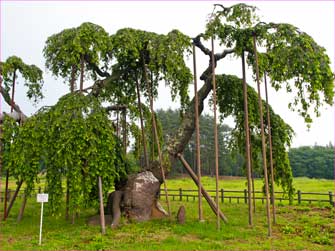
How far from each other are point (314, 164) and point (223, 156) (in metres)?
17.1

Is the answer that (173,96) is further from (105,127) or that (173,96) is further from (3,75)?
(3,75)

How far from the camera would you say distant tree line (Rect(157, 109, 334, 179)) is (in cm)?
4544

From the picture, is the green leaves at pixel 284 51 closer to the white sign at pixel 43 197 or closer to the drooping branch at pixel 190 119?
the drooping branch at pixel 190 119

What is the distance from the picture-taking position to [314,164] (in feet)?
175

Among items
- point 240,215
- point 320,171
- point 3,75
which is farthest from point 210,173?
point 3,75

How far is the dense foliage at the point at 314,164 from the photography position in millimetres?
51938

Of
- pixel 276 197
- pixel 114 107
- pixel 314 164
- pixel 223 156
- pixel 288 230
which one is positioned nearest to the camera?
pixel 288 230

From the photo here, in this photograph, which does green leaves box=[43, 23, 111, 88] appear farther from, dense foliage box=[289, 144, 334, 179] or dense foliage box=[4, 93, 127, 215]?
dense foliage box=[289, 144, 334, 179]

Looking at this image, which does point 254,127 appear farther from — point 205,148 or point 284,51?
point 205,148

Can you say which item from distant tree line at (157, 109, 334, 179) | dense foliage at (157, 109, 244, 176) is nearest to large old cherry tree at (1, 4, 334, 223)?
distant tree line at (157, 109, 334, 179)

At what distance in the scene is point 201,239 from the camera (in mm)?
8836

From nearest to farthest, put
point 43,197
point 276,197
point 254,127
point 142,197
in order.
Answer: point 43,197, point 142,197, point 254,127, point 276,197

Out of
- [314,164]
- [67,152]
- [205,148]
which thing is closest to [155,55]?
[67,152]

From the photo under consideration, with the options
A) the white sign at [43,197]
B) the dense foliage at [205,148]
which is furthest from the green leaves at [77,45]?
the dense foliage at [205,148]
